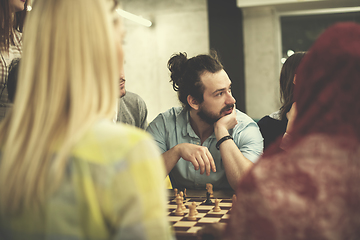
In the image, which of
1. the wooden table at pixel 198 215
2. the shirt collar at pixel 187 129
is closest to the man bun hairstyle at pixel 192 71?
the shirt collar at pixel 187 129

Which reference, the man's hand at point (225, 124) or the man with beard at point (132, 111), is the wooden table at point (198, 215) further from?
the man with beard at point (132, 111)

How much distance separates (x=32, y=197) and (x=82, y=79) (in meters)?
0.25

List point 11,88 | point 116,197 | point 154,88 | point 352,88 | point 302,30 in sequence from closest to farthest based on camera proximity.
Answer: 1. point 116,197
2. point 352,88
3. point 11,88
4. point 302,30
5. point 154,88

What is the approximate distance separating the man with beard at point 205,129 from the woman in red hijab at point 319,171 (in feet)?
3.67

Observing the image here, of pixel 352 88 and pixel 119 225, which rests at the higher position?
pixel 352 88

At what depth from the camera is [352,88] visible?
77cm

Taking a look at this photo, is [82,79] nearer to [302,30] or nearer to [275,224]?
[275,224]

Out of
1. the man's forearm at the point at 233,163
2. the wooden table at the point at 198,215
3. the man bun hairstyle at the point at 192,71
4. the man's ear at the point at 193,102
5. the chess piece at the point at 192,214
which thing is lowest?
the wooden table at the point at 198,215

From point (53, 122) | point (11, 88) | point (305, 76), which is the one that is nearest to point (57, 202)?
point (53, 122)

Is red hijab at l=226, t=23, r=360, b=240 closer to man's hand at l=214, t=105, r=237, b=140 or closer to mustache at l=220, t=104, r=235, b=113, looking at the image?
man's hand at l=214, t=105, r=237, b=140

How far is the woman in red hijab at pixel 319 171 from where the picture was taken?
708mm

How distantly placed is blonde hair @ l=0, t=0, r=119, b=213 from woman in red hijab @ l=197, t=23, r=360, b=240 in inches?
14.9

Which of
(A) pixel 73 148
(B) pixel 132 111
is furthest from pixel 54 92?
(B) pixel 132 111

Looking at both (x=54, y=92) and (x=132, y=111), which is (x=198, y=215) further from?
(x=132, y=111)
